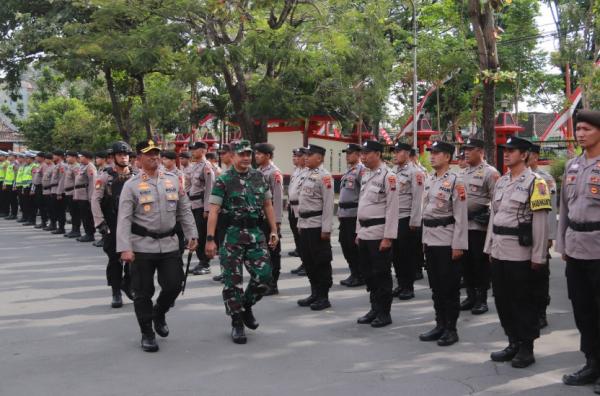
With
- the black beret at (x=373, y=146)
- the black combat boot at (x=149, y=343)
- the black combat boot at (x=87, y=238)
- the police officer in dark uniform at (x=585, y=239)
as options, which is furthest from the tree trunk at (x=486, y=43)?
the black combat boot at (x=87, y=238)

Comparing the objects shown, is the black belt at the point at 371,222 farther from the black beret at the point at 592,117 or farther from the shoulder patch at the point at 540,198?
the black beret at the point at 592,117

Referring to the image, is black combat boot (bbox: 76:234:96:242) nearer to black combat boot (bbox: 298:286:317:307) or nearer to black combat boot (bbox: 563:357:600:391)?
black combat boot (bbox: 298:286:317:307)

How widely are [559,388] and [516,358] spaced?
59 centimetres

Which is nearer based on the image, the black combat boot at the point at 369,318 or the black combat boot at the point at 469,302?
the black combat boot at the point at 369,318

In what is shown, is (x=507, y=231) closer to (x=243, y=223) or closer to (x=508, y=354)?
(x=508, y=354)

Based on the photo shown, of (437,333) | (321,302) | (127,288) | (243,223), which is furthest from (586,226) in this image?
(127,288)

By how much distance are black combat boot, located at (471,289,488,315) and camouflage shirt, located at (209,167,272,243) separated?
2.76m

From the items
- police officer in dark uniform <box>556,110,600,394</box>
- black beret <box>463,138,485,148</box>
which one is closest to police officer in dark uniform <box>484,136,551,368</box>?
police officer in dark uniform <box>556,110,600,394</box>

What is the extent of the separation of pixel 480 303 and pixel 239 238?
3066 mm

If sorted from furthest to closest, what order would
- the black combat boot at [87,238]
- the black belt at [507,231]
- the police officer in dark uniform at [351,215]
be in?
the black combat boot at [87,238] → the police officer in dark uniform at [351,215] → the black belt at [507,231]

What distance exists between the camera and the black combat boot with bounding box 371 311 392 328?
7238mm

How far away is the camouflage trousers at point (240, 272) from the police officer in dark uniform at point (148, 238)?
448mm

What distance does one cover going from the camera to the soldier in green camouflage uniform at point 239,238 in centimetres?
664

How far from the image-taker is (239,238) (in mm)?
6652
